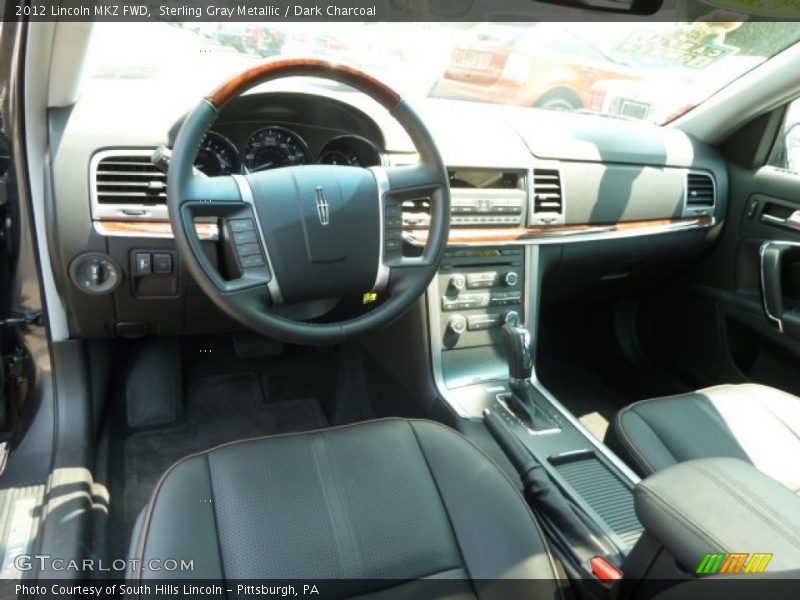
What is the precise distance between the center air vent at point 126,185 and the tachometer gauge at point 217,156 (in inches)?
4.3

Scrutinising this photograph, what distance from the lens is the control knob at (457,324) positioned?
199 centimetres

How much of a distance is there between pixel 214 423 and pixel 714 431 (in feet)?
5.43

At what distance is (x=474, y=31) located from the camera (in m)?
2.76

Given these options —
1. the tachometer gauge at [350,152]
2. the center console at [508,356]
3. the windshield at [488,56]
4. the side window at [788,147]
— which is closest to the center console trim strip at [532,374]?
the center console at [508,356]

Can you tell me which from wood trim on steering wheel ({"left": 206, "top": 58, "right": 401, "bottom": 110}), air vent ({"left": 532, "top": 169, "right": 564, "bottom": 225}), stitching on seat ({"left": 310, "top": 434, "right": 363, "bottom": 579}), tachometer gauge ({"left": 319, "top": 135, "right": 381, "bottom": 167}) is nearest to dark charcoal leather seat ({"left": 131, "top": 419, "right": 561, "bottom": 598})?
stitching on seat ({"left": 310, "top": 434, "right": 363, "bottom": 579})

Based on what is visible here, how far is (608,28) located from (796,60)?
0.87 meters

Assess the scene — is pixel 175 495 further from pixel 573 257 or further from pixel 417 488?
pixel 573 257

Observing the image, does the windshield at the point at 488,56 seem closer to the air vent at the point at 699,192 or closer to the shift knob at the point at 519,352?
the air vent at the point at 699,192

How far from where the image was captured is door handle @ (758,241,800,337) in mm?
2332

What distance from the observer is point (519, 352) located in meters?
1.92

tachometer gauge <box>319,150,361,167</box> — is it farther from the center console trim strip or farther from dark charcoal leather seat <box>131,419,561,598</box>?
dark charcoal leather seat <box>131,419,561,598</box>

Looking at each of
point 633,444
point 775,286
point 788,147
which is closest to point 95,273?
point 633,444

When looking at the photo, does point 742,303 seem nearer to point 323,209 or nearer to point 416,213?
point 416,213

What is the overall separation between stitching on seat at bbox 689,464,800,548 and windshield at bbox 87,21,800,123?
39.6 inches
